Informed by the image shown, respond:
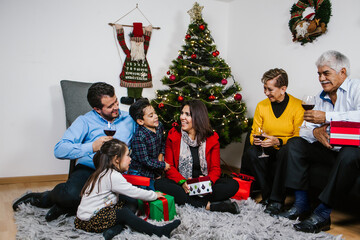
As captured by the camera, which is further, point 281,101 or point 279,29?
point 279,29

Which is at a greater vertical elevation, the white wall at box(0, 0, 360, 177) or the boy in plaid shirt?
the white wall at box(0, 0, 360, 177)

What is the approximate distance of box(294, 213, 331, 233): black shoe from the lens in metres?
1.94

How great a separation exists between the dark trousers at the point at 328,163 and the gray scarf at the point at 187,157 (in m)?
0.66

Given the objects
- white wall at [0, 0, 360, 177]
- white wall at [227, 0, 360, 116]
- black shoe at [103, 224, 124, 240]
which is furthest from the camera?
white wall at [0, 0, 360, 177]

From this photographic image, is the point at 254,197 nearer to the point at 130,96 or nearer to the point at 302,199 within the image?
the point at 302,199

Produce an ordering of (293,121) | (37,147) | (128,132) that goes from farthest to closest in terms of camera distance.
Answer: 1. (37,147)
2. (293,121)
3. (128,132)

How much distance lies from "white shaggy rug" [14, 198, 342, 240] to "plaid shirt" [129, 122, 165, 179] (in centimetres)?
36

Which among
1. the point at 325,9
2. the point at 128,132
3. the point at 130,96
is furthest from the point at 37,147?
the point at 325,9

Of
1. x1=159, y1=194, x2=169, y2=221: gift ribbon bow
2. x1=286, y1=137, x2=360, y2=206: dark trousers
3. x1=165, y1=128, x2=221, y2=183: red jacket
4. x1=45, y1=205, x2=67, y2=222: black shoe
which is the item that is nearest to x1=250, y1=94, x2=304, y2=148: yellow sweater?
x1=286, y1=137, x2=360, y2=206: dark trousers

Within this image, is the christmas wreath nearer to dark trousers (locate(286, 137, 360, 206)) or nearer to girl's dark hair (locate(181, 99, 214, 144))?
dark trousers (locate(286, 137, 360, 206))

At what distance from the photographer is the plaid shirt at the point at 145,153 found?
7.57 feet

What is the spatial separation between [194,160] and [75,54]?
198 centimetres

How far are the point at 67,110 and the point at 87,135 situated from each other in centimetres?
75

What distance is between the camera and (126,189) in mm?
1857
